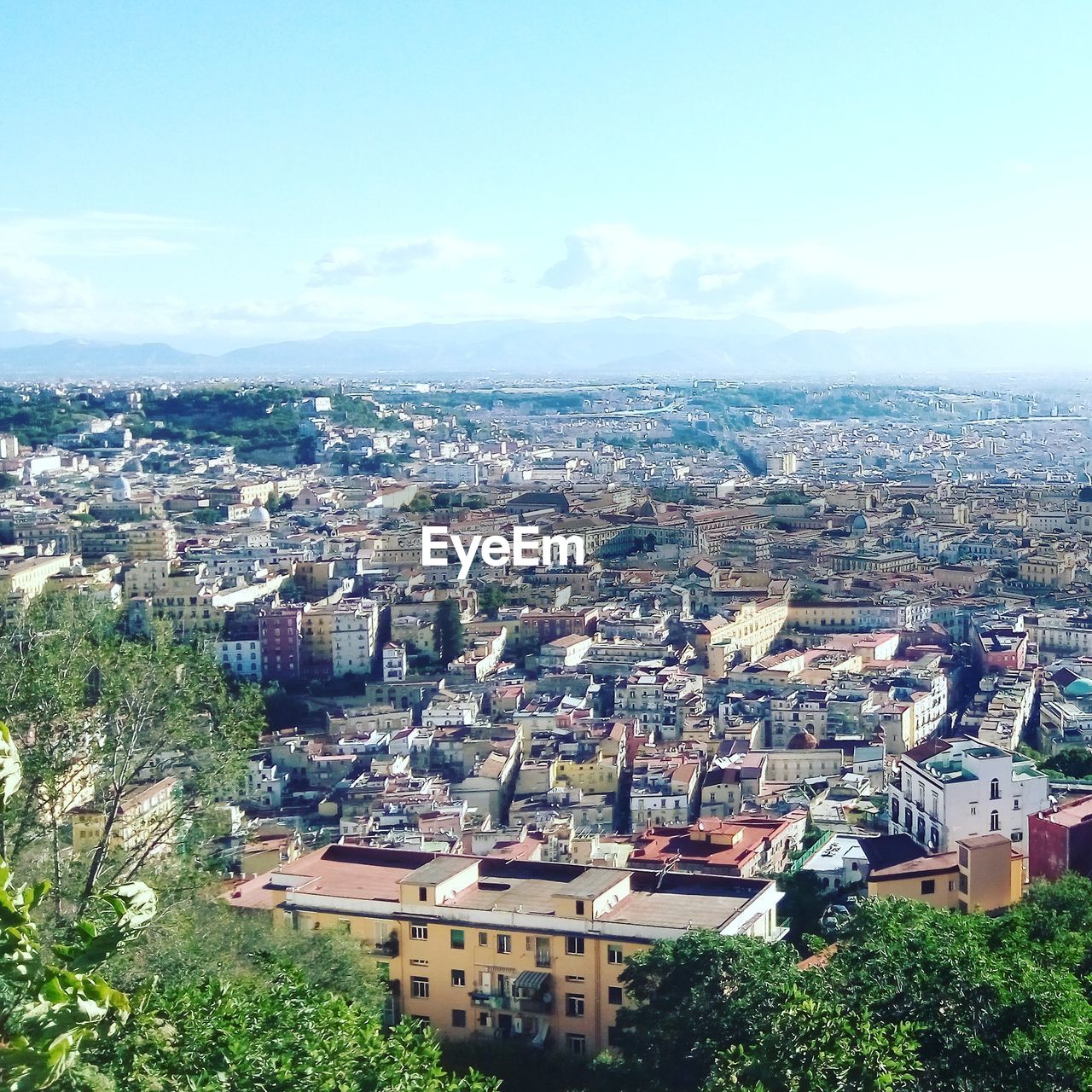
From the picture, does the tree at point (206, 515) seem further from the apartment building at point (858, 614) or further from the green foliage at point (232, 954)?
the green foliage at point (232, 954)

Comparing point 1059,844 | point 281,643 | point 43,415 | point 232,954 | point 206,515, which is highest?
point 43,415

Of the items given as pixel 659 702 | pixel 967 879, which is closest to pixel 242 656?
pixel 659 702

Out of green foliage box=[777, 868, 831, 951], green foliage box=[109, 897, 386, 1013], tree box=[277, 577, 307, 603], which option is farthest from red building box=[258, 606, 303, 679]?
green foliage box=[109, 897, 386, 1013]

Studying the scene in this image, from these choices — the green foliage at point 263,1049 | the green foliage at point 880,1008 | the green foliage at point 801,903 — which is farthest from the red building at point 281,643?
the green foliage at point 263,1049

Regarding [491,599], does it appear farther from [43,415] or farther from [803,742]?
[43,415]

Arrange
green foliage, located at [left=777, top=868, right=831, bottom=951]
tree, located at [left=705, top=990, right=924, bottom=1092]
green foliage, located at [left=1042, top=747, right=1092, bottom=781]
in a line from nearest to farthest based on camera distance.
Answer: tree, located at [left=705, top=990, right=924, bottom=1092] < green foliage, located at [left=777, top=868, right=831, bottom=951] < green foliage, located at [left=1042, top=747, right=1092, bottom=781]

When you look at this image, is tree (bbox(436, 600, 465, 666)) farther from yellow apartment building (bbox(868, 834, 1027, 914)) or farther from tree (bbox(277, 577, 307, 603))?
yellow apartment building (bbox(868, 834, 1027, 914))
